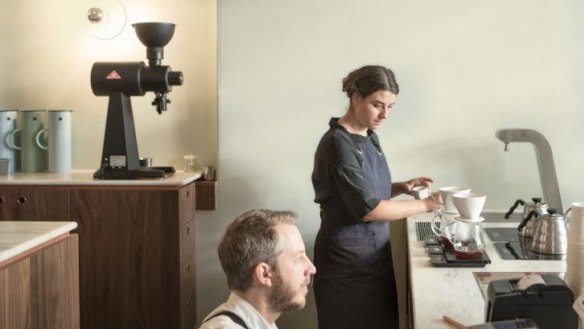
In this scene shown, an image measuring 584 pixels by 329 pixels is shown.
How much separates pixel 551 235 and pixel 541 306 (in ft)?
3.26

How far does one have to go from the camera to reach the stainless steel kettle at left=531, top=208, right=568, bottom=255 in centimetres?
257

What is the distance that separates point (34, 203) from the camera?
3580 millimetres

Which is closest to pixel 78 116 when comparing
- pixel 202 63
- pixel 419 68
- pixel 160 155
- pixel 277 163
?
pixel 160 155

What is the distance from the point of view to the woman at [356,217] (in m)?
2.70

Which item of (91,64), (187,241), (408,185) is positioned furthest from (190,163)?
(408,185)

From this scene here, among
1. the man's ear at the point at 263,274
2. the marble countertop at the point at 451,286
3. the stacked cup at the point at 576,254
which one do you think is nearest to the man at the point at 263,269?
the man's ear at the point at 263,274

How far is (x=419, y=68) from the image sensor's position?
3.62 m

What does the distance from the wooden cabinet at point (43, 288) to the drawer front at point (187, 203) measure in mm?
1011

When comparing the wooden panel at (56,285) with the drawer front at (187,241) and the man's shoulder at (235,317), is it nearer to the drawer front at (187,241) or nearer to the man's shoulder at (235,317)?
the man's shoulder at (235,317)

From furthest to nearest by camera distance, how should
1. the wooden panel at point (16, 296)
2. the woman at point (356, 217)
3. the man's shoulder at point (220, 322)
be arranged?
1. the woman at point (356, 217)
2. the wooden panel at point (16, 296)
3. the man's shoulder at point (220, 322)

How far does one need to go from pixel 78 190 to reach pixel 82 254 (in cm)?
31

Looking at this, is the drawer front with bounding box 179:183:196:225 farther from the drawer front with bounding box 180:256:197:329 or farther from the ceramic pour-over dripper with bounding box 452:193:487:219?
the ceramic pour-over dripper with bounding box 452:193:487:219

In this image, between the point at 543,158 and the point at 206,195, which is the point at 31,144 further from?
the point at 543,158

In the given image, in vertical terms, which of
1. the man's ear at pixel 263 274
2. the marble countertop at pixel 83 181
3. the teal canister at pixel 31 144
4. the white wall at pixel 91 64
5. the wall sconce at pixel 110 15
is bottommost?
the man's ear at pixel 263 274
